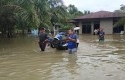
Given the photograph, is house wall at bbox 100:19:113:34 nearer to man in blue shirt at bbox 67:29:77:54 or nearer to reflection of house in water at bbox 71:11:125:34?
reflection of house in water at bbox 71:11:125:34

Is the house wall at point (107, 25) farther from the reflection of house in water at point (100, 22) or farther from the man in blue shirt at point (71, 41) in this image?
the man in blue shirt at point (71, 41)

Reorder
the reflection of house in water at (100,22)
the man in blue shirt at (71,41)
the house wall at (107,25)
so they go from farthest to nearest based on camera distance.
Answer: the house wall at (107,25), the reflection of house in water at (100,22), the man in blue shirt at (71,41)

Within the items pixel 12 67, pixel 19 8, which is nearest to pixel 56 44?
pixel 19 8

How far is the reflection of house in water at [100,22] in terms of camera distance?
51228 millimetres

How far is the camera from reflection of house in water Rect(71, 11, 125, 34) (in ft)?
168

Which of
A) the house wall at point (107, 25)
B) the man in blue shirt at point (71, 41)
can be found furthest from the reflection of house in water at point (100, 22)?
the man in blue shirt at point (71, 41)

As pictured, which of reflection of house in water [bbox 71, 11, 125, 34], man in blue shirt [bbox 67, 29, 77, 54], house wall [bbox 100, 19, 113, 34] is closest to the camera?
man in blue shirt [bbox 67, 29, 77, 54]

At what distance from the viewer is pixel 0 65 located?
12898 millimetres

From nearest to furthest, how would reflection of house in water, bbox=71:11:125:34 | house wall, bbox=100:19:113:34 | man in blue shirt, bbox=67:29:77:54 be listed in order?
1. man in blue shirt, bbox=67:29:77:54
2. reflection of house in water, bbox=71:11:125:34
3. house wall, bbox=100:19:113:34

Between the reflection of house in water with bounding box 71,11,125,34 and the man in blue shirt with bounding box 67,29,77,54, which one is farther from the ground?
the reflection of house in water with bounding box 71,11,125,34

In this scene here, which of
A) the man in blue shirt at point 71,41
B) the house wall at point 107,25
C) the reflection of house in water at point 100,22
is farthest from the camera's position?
the house wall at point 107,25

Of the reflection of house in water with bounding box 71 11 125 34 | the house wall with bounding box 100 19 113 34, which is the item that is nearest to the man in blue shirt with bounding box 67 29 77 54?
the reflection of house in water with bounding box 71 11 125 34

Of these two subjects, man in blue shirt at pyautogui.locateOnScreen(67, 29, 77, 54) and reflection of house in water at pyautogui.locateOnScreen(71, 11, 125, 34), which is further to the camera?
reflection of house in water at pyautogui.locateOnScreen(71, 11, 125, 34)

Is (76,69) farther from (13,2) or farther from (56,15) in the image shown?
(56,15)
